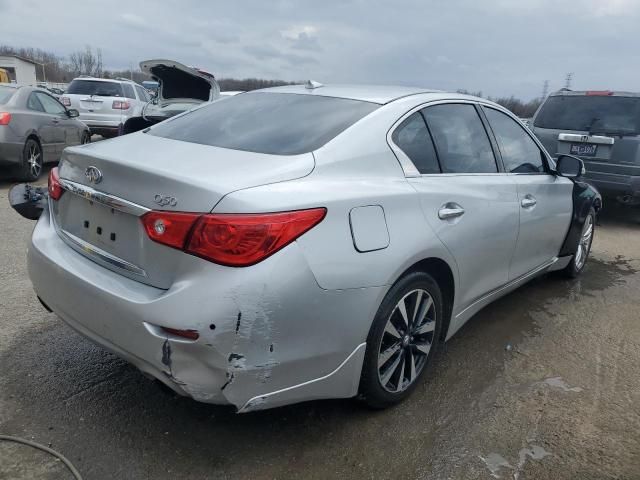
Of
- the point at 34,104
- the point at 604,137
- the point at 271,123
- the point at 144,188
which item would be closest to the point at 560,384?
the point at 271,123

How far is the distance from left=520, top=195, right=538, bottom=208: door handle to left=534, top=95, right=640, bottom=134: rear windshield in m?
4.40

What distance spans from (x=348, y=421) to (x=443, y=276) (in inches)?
35.6

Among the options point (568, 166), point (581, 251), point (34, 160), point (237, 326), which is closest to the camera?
point (237, 326)

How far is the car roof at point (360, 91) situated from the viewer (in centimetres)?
291

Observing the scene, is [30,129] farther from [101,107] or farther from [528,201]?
[528,201]

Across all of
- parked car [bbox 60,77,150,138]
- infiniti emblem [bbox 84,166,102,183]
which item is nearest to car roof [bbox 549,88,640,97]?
infiniti emblem [bbox 84,166,102,183]

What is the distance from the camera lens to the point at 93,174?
2348mm

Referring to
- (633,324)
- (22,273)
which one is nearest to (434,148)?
(633,324)

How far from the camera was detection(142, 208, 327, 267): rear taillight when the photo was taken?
194 centimetres

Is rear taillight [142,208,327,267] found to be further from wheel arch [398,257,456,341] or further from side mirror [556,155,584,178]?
side mirror [556,155,584,178]

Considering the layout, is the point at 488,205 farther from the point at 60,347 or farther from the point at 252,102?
the point at 60,347

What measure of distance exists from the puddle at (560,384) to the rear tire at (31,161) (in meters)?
7.62

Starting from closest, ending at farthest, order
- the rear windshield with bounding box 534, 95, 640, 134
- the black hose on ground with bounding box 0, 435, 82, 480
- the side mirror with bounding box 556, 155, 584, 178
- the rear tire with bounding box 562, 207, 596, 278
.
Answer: the black hose on ground with bounding box 0, 435, 82, 480
the side mirror with bounding box 556, 155, 584, 178
the rear tire with bounding box 562, 207, 596, 278
the rear windshield with bounding box 534, 95, 640, 134

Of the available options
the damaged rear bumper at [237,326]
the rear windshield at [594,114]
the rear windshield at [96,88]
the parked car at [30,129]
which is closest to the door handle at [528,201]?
the damaged rear bumper at [237,326]
